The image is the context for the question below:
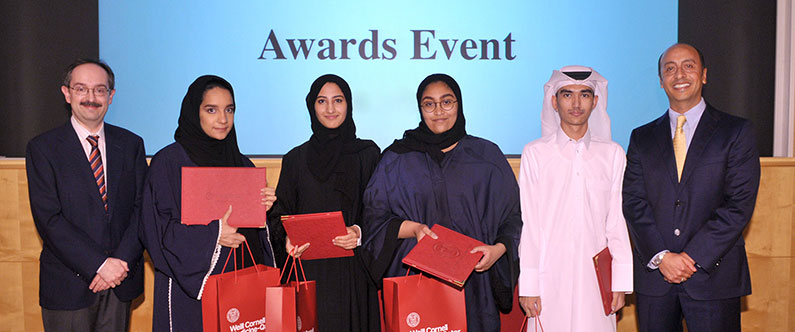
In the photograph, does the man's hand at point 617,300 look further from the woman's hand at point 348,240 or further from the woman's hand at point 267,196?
the woman's hand at point 267,196

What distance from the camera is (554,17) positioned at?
14.9 ft

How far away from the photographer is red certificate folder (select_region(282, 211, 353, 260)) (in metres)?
2.63

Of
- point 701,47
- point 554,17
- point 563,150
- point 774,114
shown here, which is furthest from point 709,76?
point 563,150

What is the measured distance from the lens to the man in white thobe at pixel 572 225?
269 cm

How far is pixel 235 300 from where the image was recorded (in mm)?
2527

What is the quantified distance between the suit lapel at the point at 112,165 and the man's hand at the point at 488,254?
1774mm

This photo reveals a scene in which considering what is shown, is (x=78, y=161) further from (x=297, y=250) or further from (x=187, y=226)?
(x=297, y=250)

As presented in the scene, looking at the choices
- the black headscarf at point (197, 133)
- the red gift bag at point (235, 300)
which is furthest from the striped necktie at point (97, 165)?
the red gift bag at point (235, 300)

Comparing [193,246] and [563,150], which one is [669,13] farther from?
[193,246]

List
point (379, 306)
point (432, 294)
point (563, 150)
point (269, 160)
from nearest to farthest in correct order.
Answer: point (432, 294), point (563, 150), point (379, 306), point (269, 160)

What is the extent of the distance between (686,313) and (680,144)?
0.84m

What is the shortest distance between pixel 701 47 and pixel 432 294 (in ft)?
11.7

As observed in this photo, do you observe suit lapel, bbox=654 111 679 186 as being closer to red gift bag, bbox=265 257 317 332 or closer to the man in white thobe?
the man in white thobe

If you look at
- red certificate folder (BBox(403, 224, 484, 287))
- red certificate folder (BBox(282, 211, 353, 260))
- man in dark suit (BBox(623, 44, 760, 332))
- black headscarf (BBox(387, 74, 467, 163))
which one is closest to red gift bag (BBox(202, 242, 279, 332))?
red certificate folder (BBox(282, 211, 353, 260))
